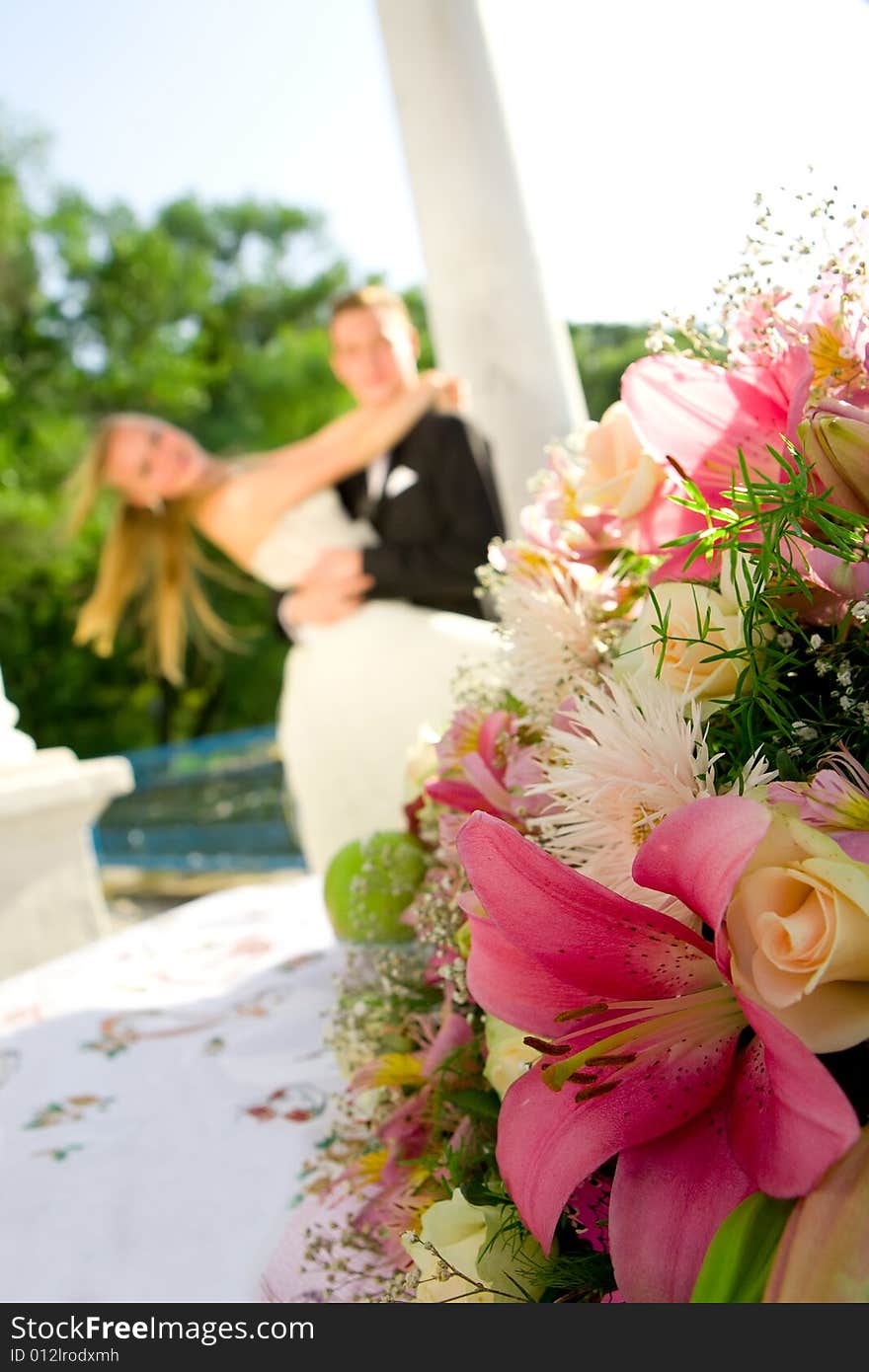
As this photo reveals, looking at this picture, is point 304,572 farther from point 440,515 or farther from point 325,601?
point 440,515

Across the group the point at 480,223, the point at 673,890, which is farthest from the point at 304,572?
the point at 673,890

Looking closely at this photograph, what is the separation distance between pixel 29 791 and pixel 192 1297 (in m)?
1.68

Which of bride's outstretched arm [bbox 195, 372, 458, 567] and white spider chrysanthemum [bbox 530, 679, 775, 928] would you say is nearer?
white spider chrysanthemum [bbox 530, 679, 775, 928]

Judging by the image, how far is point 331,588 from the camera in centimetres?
304

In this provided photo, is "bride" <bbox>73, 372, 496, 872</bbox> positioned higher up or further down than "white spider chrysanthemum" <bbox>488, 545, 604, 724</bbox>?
further down

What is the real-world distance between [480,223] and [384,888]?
6.22ft

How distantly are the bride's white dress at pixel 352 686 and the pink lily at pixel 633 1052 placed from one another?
2.34 metres

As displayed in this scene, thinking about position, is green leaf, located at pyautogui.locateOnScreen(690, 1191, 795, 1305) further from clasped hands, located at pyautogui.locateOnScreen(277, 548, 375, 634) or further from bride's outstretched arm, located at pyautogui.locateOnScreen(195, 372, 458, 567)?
clasped hands, located at pyautogui.locateOnScreen(277, 548, 375, 634)

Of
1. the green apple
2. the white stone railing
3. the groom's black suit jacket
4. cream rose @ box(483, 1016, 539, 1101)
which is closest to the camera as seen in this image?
cream rose @ box(483, 1016, 539, 1101)

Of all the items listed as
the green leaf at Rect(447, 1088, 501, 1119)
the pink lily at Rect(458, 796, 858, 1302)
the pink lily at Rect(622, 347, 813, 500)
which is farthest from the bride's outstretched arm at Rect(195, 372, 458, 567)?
the pink lily at Rect(458, 796, 858, 1302)

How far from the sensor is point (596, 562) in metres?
0.77

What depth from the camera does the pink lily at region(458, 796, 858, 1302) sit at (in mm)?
384

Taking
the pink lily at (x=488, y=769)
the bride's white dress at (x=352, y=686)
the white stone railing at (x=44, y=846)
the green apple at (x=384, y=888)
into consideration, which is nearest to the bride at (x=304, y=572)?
the bride's white dress at (x=352, y=686)

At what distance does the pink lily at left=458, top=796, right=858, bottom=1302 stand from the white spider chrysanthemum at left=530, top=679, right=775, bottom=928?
0.03 metres
